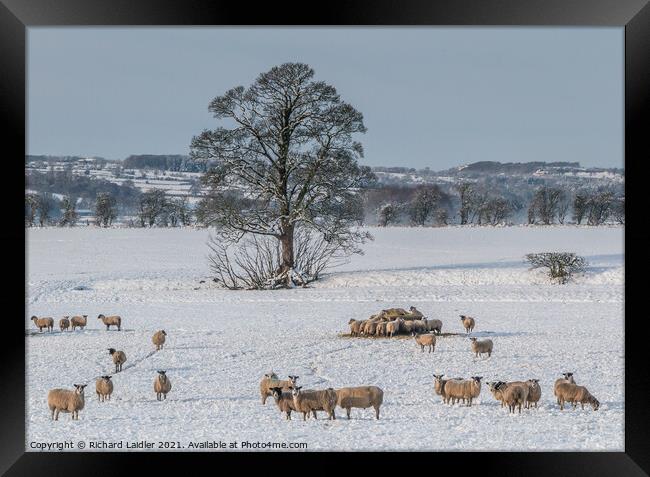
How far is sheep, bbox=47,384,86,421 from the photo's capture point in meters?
6.32

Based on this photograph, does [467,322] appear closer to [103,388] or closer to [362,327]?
[362,327]

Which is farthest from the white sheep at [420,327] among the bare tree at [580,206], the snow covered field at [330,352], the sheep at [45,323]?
the bare tree at [580,206]

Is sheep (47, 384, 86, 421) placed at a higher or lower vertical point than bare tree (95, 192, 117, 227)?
lower

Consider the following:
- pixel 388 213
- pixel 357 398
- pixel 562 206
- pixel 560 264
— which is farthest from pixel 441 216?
pixel 357 398

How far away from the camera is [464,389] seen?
6.94 meters

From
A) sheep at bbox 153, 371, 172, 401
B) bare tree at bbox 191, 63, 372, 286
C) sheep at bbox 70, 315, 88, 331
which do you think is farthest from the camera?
bare tree at bbox 191, 63, 372, 286

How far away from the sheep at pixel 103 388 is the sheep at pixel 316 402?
7.17 feet

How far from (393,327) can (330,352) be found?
1634mm

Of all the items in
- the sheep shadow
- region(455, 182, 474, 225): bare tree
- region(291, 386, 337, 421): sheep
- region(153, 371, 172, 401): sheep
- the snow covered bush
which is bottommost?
the sheep shadow

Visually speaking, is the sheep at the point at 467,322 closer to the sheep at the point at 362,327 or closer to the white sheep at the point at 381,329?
the white sheep at the point at 381,329

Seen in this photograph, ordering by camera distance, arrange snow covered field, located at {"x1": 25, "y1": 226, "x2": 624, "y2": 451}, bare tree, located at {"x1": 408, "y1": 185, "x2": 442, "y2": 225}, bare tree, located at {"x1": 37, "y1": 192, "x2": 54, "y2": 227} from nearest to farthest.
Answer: snow covered field, located at {"x1": 25, "y1": 226, "x2": 624, "y2": 451} < bare tree, located at {"x1": 37, "y1": 192, "x2": 54, "y2": 227} < bare tree, located at {"x1": 408, "y1": 185, "x2": 442, "y2": 225}

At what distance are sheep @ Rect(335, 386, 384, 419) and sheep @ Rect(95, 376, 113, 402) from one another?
98.1 inches

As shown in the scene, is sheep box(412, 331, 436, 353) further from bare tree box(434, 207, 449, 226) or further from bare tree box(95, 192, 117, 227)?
bare tree box(434, 207, 449, 226)
